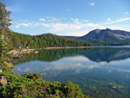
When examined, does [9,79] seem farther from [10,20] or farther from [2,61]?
[10,20]

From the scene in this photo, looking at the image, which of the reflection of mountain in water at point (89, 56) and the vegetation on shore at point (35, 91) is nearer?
the vegetation on shore at point (35, 91)

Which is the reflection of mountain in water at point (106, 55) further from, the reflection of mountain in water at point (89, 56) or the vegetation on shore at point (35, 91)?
the vegetation on shore at point (35, 91)

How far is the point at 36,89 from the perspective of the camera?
466 inches

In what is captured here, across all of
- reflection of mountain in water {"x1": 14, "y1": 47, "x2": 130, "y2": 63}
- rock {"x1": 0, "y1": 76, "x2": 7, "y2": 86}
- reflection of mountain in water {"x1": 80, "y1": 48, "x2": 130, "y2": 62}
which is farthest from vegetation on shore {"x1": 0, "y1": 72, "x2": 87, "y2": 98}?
reflection of mountain in water {"x1": 80, "y1": 48, "x2": 130, "y2": 62}

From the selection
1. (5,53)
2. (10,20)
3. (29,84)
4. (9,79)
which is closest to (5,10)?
(10,20)

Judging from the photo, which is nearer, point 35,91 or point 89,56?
point 35,91

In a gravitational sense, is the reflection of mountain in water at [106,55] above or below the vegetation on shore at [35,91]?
below

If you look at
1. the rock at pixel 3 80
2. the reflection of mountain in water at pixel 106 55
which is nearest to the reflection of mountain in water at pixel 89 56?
the reflection of mountain in water at pixel 106 55

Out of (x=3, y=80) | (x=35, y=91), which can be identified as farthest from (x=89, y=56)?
(x=3, y=80)

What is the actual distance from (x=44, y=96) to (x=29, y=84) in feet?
8.32

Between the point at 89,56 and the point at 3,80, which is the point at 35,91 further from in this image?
the point at 89,56

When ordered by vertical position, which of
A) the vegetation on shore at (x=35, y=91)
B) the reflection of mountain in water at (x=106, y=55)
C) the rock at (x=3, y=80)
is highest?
the rock at (x=3, y=80)

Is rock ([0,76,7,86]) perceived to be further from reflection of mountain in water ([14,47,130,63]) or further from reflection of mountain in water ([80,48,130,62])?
reflection of mountain in water ([80,48,130,62])

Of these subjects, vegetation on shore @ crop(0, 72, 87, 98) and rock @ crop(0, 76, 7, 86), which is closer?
vegetation on shore @ crop(0, 72, 87, 98)
